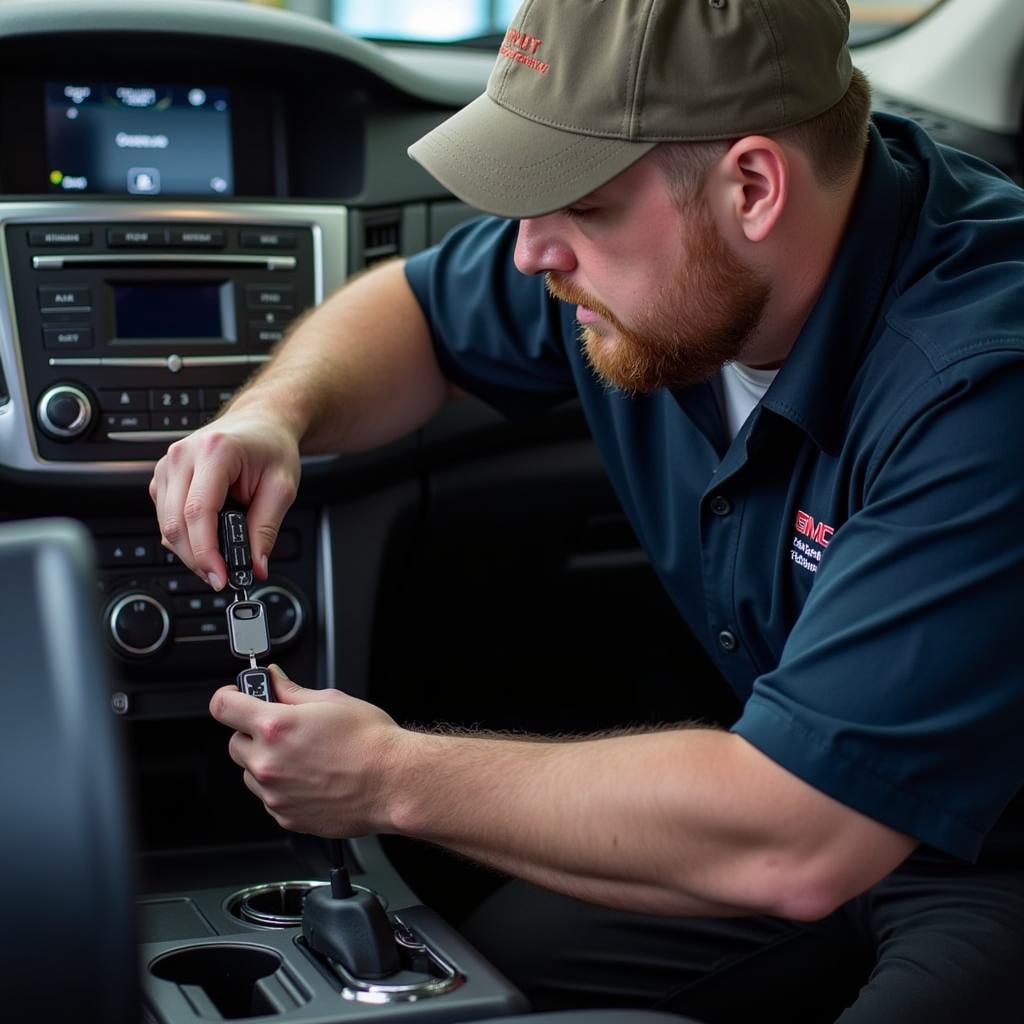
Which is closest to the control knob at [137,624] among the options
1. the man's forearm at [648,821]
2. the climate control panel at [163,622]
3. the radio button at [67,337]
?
the climate control panel at [163,622]

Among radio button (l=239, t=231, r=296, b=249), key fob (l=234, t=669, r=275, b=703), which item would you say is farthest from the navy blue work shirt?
key fob (l=234, t=669, r=275, b=703)

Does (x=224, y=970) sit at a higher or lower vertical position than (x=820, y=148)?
lower

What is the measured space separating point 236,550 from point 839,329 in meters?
0.51

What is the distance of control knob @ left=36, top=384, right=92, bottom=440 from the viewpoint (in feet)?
4.67

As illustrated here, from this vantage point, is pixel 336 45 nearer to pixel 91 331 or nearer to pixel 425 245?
pixel 425 245

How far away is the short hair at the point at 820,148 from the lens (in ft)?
3.79

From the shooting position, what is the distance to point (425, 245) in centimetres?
166

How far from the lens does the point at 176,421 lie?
1467 millimetres

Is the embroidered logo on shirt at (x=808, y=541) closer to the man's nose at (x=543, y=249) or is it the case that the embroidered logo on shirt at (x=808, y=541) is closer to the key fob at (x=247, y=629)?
the man's nose at (x=543, y=249)

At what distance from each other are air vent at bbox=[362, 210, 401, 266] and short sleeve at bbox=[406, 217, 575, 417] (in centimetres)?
5

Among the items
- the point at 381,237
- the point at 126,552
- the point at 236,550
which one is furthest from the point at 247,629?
the point at 381,237

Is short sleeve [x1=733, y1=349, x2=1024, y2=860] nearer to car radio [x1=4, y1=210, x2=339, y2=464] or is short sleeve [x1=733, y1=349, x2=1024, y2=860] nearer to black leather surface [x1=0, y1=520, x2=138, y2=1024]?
black leather surface [x1=0, y1=520, x2=138, y2=1024]

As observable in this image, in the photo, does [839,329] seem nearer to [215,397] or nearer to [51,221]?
[215,397]

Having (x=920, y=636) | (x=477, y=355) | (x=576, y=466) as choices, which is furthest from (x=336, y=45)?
(x=920, y=636)
